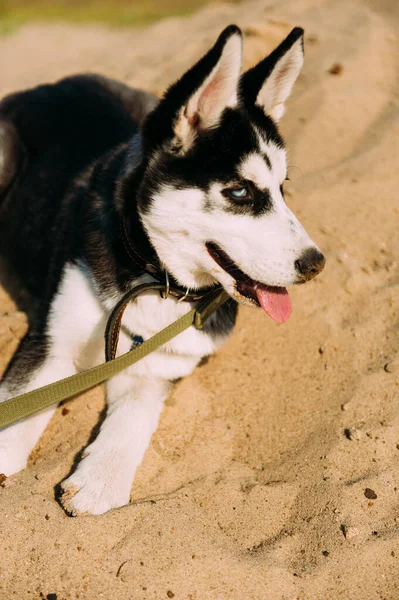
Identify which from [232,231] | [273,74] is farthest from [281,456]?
[273,74]

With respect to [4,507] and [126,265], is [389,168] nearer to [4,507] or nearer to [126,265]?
[126,265]

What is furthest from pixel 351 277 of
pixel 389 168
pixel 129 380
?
pixel 129 380

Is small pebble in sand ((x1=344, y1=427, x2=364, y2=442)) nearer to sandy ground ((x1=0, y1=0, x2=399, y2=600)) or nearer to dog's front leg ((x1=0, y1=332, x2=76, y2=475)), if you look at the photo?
sandy ground ((x1=0, y1=0, x2=399, y2=600))

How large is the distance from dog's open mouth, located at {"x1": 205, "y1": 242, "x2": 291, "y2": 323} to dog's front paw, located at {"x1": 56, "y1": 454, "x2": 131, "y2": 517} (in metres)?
1.07

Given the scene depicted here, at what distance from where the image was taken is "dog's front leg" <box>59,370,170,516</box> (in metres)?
2.81

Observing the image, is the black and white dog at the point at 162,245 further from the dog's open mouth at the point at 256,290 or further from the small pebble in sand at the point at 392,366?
the small pebble in sand at the point at 392,366

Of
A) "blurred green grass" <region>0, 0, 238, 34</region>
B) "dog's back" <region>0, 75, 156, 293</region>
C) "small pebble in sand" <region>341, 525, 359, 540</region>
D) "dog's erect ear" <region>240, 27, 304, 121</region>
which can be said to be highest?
"dog's erect ear" <region>240, 27, 304, 121</region>

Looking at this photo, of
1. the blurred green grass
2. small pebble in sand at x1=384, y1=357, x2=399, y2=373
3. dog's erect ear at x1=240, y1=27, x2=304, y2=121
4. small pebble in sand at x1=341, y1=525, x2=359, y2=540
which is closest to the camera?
small pebble in sand at x1=341, y1=525, x2=359, y2=540

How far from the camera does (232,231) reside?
8.95 feet

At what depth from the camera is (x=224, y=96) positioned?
2.77m

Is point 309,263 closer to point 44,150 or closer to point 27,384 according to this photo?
point 27,384

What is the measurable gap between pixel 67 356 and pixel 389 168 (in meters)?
3.21

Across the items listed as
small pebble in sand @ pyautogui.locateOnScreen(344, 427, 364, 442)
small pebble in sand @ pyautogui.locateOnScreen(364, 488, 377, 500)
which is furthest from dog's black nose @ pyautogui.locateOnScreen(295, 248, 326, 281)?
small pebble in sand @ pyautogui.locateOnScreen(364, 488, 377, 500)

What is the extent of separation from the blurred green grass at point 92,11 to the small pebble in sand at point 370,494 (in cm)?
1253
